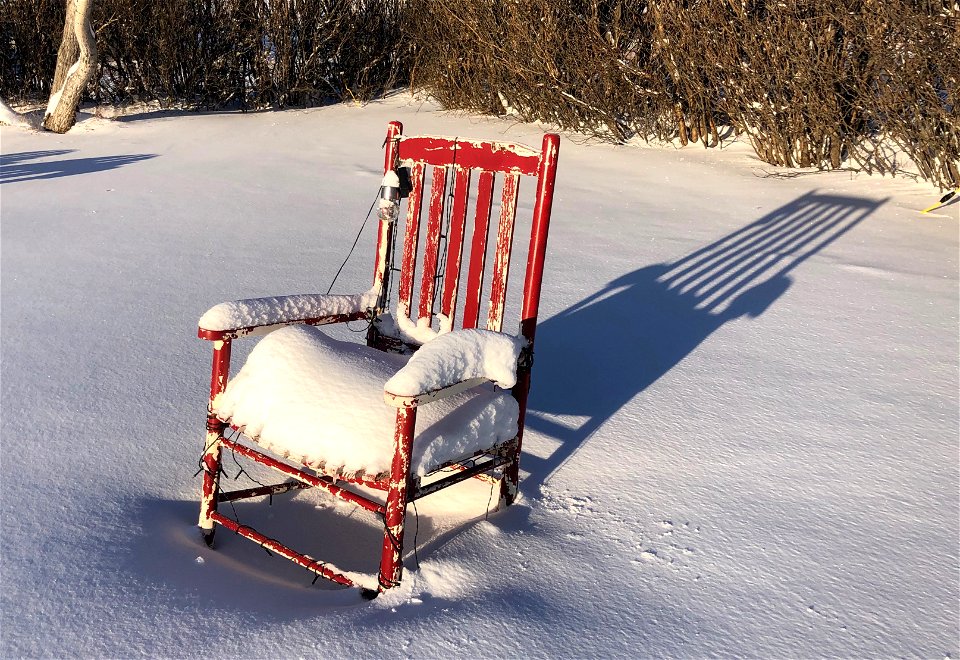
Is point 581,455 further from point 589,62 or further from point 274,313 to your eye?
point 589,62

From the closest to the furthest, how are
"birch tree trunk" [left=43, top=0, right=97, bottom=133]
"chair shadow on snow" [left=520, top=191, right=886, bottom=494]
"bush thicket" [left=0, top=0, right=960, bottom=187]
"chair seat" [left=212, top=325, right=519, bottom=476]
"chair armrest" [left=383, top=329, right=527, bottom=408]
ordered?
"chair armrest" [left=383, top=329, right=527, bottom=408]
"chair seat" [left=212, top=325, right=519, bottom=476]
"chair shadow on snow" [left=520, top=191, right=886, bottom=494]
"bush thicket" [left=0, top=0, right=960, bottom=187]
"birch tree trunk" [left=43, top=0, right=97, bottom=133]

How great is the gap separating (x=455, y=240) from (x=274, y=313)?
54 cm

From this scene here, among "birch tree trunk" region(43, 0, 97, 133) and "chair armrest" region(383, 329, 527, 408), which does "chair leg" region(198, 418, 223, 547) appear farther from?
"birch tree trunk" region(43, 0, 97, 133)

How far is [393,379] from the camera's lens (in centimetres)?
183

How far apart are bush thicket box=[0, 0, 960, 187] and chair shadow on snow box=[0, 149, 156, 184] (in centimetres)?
327

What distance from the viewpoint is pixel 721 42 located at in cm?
682

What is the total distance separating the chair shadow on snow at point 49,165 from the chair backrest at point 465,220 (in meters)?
4.51

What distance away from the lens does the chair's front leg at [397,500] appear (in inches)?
72.8

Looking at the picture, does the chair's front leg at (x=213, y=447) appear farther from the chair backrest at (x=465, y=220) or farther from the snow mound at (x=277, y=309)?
the chair backrest at (x=465, y=220)

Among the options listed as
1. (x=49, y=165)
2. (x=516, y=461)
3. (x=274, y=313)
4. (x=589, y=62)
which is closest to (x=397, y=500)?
(x=516, y=461)

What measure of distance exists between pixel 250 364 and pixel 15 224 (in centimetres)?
338

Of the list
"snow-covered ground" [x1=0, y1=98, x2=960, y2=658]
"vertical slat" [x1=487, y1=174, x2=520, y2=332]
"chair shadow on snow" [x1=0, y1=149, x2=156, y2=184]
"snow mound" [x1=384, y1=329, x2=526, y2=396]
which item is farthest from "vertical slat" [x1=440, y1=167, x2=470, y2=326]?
"chair shadow on snow" [x1=0, y1=149, x2=156, y2=184]

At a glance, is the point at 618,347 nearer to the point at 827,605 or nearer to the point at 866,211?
the point at 827,605

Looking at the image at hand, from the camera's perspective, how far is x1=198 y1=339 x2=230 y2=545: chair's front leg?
7.01 feet
